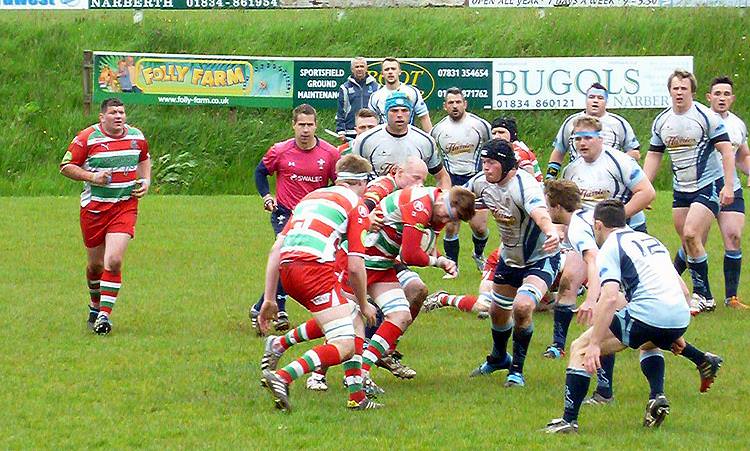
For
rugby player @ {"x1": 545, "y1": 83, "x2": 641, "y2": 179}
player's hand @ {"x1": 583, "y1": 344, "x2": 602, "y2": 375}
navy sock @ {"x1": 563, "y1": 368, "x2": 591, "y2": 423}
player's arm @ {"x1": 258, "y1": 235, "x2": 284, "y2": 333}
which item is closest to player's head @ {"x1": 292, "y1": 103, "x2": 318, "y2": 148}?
player's arm @ {"x1": 258, "y1": 235, "x2": 284, "y2": 333}

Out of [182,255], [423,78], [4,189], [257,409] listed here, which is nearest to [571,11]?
[423,78]

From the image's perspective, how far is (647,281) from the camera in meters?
7.92

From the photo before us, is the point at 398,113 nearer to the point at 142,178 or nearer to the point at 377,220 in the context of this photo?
the point at 142,178

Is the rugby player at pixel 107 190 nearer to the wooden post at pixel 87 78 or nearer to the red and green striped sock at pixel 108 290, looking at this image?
the red and green striped sock at pixel 108 290

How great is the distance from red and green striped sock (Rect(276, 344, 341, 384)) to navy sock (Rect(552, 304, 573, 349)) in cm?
273

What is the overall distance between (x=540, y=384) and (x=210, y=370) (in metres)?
2.47

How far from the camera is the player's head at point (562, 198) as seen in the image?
30.0 feet

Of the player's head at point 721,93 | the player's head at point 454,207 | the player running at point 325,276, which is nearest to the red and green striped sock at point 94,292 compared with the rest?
the player running at point 325,276

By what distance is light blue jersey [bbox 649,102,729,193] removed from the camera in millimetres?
12703

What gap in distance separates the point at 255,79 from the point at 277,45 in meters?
4.45

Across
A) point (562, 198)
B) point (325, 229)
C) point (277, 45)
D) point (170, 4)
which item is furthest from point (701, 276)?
point (170, 4)

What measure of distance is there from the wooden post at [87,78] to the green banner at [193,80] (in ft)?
1.44

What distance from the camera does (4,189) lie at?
24.9m

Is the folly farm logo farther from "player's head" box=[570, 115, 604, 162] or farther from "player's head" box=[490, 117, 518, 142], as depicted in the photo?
"player's head" box=[570, 115, 604, 162]
